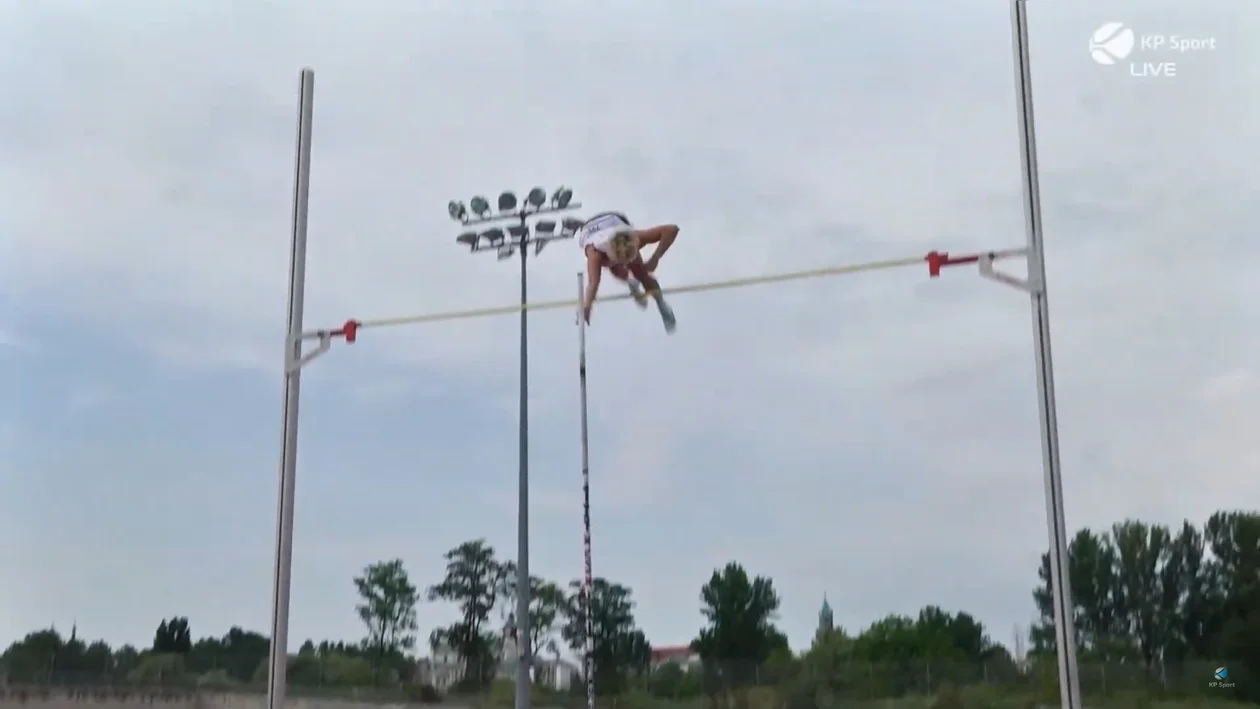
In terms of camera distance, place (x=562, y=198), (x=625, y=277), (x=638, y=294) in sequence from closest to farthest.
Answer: (x=638, y=294)
(x=625, y=277)
(x=562, y=198)

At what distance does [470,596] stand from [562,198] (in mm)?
5309

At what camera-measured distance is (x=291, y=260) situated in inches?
190

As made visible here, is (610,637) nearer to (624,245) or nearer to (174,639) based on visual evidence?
(174,639)

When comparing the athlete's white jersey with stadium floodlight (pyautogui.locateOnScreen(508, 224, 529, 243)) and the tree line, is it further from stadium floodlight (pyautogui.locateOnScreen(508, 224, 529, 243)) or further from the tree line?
the tree line

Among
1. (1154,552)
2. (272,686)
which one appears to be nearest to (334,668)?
(272,686)

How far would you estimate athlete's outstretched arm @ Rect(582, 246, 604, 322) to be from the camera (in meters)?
4.58

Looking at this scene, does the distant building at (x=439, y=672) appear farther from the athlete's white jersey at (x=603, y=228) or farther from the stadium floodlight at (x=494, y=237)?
the athlete's white jersey at (x=603, y=228)

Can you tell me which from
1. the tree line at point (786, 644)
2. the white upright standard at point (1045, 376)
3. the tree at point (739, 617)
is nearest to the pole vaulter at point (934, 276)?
the white upright standard at point (1045, 376)

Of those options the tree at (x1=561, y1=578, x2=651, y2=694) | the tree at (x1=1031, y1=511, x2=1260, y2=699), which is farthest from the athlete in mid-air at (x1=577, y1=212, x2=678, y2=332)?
the tree at (x1=1031, y1=511, x2=1260, y2=699)

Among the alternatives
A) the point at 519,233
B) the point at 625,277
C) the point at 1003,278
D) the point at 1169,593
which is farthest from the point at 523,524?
the point at 1169,593

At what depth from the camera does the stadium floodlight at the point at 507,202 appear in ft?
21.8

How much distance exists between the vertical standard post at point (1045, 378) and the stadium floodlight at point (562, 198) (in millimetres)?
3079

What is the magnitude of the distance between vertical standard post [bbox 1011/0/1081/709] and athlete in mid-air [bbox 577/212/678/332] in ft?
4.61

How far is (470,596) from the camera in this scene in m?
10.8
